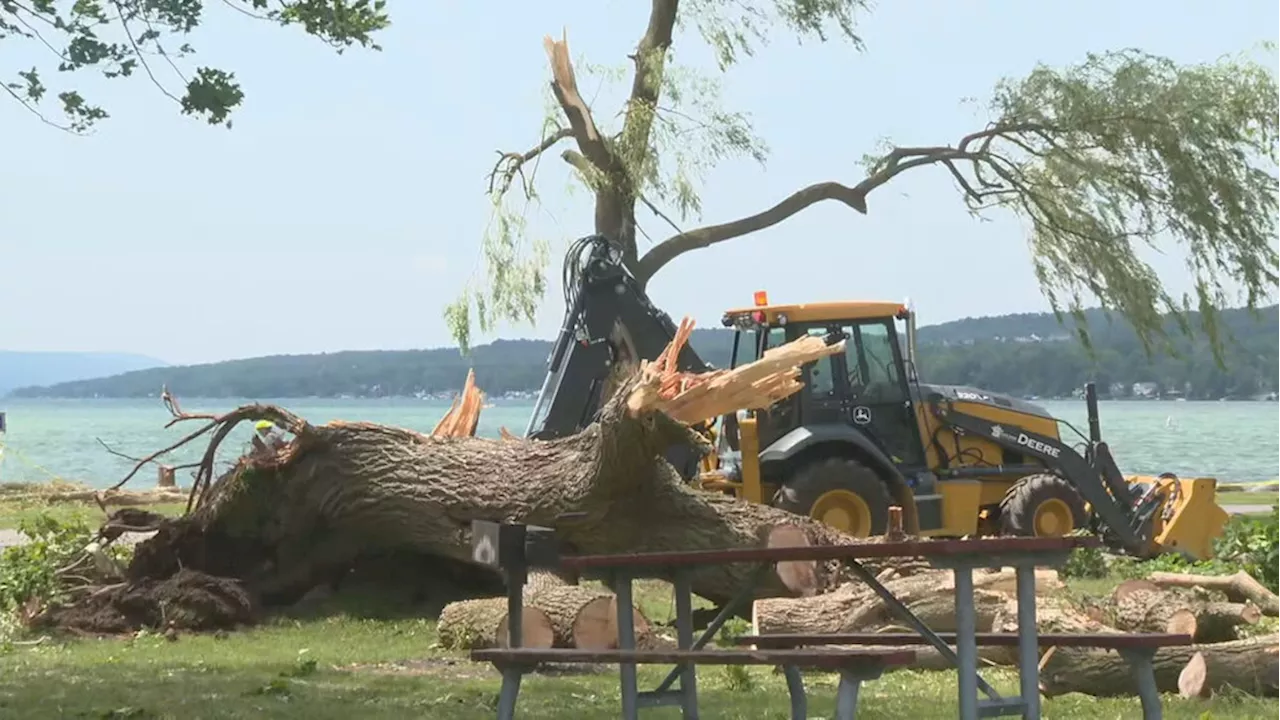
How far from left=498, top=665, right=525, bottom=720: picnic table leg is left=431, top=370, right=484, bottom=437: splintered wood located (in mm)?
8892

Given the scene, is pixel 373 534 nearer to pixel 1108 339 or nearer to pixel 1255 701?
pixel 1255 701

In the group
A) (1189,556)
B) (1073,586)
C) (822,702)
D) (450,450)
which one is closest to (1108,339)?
(1189,556)

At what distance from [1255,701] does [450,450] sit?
6806mm

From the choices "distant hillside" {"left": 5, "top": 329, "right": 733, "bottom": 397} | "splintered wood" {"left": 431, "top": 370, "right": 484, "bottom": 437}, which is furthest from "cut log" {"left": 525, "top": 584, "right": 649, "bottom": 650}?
"distant hillside" {"left": 5, "top": 329, "right": 733, "bottom": 397}

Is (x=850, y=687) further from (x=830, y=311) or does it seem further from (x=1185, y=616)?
(x=830, y=311)

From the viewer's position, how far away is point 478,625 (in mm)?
11766

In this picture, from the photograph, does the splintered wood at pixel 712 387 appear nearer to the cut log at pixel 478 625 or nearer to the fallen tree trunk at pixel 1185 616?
the cut log at pixel 478 625

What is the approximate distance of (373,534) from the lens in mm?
13883

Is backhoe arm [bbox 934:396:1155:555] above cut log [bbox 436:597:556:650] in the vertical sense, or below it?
above

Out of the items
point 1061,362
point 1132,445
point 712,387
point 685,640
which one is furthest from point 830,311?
point 1132,445

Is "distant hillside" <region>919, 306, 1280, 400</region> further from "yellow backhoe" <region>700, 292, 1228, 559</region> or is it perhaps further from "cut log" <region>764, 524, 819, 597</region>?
"cut log" <region>764, 524, 819, 597</region>

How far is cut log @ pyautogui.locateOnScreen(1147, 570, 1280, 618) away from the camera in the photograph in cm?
1186

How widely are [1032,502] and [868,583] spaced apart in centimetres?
1077

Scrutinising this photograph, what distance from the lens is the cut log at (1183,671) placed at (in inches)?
354
